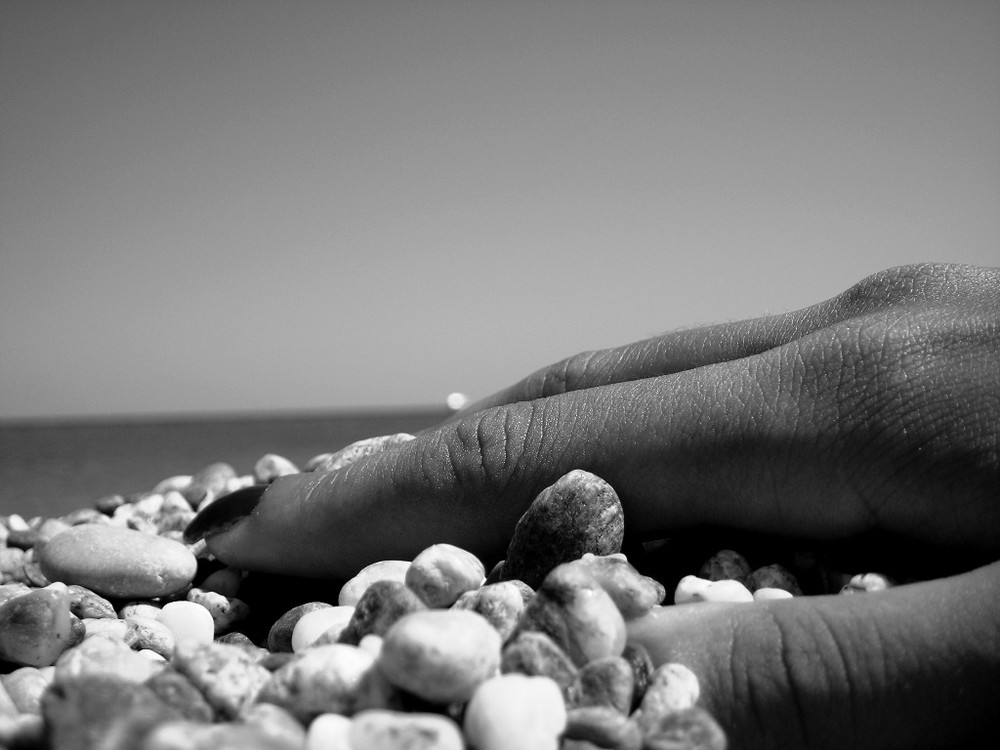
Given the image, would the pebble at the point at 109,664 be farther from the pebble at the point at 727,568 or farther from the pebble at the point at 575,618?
the pebble at the point at 727,568

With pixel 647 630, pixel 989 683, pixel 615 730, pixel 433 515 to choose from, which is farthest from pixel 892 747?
pixel 433 515

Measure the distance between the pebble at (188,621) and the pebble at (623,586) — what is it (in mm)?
1152

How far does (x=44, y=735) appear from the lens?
1077mm

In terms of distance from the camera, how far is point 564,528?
73.0 inches

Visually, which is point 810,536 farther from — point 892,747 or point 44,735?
point 44,735

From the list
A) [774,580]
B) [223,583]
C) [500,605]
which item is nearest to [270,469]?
[223,583]

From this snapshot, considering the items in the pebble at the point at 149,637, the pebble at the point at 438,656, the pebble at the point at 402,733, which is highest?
the pebble at the point at 438,656

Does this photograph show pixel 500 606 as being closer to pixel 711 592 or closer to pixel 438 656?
pixel 438 656

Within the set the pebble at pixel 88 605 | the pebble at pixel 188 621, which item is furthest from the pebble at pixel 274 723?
the pebble at pixel 88 605

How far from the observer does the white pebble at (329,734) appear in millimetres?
1041

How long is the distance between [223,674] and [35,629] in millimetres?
807

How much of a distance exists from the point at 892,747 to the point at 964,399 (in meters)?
0.73

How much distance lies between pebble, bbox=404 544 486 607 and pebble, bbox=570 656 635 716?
0.38m

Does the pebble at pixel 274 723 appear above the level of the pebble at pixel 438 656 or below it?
below
